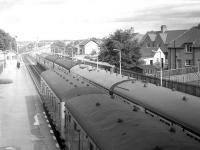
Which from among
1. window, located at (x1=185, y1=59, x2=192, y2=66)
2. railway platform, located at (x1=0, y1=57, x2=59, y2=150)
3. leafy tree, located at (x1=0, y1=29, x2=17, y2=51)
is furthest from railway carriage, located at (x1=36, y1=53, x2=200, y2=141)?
leafy tree, located at (x1=0, y1=29, x2=17, y2=51)

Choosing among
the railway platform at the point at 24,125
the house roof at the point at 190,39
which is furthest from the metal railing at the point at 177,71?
the railway platform at the point at 24,125

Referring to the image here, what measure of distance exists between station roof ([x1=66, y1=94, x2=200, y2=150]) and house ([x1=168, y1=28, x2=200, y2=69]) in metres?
40.0

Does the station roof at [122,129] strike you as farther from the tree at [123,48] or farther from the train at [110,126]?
the tree at [123,48]

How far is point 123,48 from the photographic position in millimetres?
40906

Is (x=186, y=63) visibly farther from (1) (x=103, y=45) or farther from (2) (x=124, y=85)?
(2) (x=124, y=85)

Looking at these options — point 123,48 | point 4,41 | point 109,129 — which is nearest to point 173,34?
point 123,48

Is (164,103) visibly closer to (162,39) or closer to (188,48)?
(188,48)

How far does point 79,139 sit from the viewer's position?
A: 31.8 ft

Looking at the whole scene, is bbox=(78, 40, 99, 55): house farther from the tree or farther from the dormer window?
the tree

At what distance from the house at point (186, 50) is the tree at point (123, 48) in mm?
11537

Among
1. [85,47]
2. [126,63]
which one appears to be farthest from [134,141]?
[85,47]

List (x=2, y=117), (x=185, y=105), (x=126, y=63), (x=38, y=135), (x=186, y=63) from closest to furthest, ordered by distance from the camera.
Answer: (x=185, y=105) < (x=38, y=135) < (x=2, y=117) < (x=126, y=63) < (x=186, y=63)

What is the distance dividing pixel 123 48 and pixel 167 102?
3018cm

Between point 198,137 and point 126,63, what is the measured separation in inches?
1299
